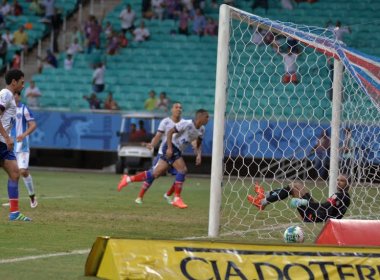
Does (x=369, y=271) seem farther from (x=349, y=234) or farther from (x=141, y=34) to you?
(x=141, y=34)

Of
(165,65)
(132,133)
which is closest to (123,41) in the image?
(165,65)

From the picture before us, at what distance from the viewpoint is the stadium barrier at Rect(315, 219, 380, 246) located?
1045 cm

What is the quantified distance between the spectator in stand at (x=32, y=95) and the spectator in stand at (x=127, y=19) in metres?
3.86

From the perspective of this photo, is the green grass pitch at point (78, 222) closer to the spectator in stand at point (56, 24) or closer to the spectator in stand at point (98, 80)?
the spectator in stand at point (98, 80)

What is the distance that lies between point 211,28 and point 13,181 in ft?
68.3

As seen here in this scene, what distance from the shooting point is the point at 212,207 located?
1231cm

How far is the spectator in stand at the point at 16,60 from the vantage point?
3488 centimetres

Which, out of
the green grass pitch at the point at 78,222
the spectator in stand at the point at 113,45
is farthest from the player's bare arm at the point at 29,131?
the spectator in stand at the point at 113,45

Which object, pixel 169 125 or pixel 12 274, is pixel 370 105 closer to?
pixel 169 125

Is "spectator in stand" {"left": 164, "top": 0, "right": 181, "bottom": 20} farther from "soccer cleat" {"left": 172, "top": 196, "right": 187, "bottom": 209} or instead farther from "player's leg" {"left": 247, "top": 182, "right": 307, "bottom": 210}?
"player's leg" {"left": 247, "top": 182, "right": 307, "bottom": 210}

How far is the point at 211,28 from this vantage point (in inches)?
1332

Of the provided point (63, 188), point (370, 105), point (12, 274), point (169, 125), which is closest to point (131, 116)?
point (63, 188)

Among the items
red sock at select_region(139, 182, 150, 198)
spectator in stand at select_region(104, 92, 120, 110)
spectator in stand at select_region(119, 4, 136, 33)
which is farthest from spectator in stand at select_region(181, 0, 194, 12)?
red sock at select_region(139, 182, 150, 198)

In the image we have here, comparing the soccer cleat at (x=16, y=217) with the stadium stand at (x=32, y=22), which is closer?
the soccer cleat at (x=16, y=217)
